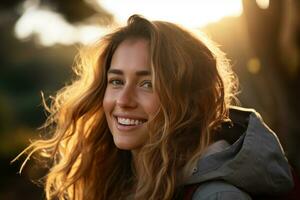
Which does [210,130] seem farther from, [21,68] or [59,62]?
[21,68]

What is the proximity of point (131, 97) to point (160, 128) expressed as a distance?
182mm

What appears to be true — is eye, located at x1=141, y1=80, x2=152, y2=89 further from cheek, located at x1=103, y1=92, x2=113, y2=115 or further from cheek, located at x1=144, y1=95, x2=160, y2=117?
cheek, located at x1=103, y1=92, x2=113, y2=115

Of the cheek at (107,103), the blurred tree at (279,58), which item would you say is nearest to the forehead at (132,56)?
the cheek at (107,103)

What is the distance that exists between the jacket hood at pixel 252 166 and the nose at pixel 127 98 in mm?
419

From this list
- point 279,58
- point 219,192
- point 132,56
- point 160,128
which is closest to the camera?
point 219,192

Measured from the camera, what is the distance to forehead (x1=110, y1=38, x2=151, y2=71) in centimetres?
305

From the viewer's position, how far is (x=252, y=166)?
2.62 meters

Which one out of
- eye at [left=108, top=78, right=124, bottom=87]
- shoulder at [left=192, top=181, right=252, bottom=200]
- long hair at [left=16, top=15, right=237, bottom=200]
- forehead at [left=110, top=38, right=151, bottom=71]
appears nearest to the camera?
shoulder at [left=192, top=181, right=252, bottom=200]

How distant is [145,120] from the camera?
9.92 feet

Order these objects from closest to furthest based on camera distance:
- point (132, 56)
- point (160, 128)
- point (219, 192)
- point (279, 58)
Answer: point (219, 192) → point (160, 128) → point (132, 56) → point (279, 58)

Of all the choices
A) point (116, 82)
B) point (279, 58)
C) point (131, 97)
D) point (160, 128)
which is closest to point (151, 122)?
point (160, 128)

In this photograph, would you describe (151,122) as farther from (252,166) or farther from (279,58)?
(279,58)

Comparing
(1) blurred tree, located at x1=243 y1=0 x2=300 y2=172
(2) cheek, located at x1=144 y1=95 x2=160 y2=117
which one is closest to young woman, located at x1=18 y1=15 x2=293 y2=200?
(2) cheek, located at x1=144 y1=95 x2=160 y2=117

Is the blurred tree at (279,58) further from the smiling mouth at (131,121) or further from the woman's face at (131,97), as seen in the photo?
the smiling mouth at (131,121)
